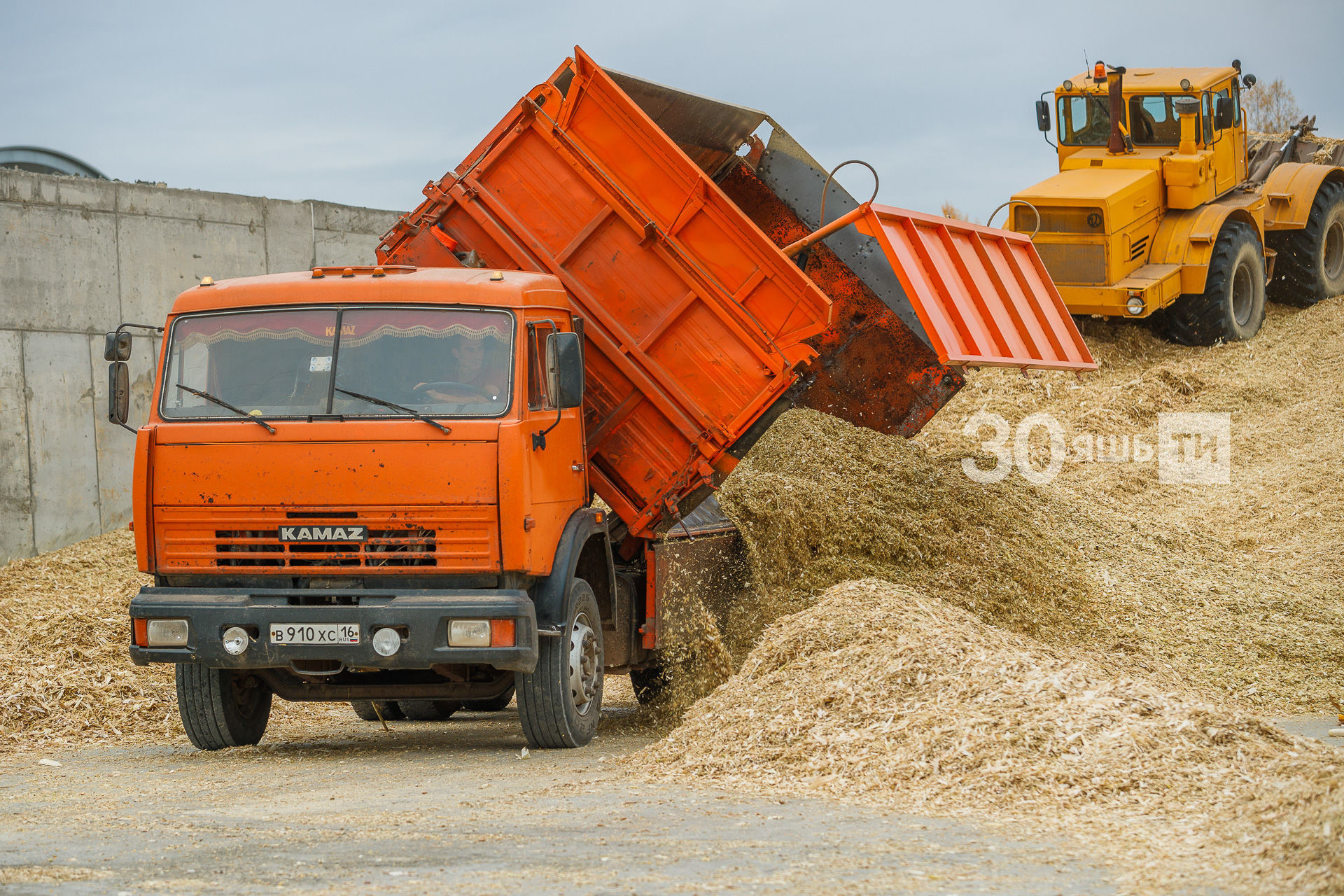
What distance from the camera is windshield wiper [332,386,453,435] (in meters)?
6.64

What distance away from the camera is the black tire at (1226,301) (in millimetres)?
17078

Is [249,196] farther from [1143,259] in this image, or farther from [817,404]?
[1143,259]

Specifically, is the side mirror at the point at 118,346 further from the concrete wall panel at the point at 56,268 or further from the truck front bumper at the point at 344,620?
the concrete wall panel at the point at 56,268

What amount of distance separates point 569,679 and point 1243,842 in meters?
3.52

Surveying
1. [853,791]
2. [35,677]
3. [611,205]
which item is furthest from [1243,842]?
[35,677]

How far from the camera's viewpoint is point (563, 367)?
7074 mm

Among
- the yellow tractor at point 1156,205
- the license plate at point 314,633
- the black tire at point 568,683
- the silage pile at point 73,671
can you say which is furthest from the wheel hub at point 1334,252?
the license plate at point 314,633

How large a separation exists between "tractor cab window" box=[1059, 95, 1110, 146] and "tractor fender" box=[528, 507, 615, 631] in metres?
11.9

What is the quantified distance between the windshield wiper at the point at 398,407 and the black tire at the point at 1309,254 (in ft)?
53.6

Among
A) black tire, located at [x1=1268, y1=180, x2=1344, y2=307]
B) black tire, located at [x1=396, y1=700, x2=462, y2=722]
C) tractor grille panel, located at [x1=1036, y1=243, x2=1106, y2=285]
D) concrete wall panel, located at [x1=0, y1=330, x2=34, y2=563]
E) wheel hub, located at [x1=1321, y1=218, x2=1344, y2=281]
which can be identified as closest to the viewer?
black tire, located at [x1=396, y1=700, x2=462, y2=722]

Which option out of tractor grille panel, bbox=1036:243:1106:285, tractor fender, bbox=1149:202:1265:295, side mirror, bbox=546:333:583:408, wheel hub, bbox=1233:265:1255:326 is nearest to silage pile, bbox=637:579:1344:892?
side mirror, bbox=546:333:583:408

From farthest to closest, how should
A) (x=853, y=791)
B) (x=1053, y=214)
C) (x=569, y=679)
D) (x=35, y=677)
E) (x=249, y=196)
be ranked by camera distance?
1. (x=1053, y=214)
2. (x=249, y=196)
3. (x=35, y=677)
4. (x=569, y=679)
5. (x=853, y=791)

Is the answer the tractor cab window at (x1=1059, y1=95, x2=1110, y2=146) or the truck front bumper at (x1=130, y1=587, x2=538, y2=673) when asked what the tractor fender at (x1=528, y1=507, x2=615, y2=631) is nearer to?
the truck front bumper at (x1=130, y1=587, x2=538, y2=673)

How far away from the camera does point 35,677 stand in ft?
29.4
